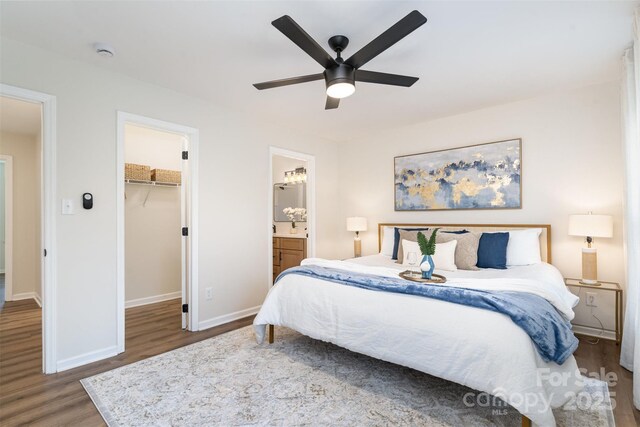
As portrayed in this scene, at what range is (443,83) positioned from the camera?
3.07 m

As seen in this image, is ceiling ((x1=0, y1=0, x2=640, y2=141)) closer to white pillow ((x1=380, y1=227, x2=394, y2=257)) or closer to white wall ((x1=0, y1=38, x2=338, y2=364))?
white wall ((x1=0, y1=38, x2=338, y2=364))

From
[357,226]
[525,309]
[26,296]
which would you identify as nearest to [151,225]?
[26,296]

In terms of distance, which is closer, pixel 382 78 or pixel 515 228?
pixel 382 78

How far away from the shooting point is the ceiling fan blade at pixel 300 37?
164cm

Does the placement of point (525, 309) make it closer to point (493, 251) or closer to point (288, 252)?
point (493, 251)

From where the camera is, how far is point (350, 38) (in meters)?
2.29

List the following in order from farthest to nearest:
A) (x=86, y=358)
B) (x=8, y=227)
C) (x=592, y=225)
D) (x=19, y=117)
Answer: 1. (x=8, y=227)
2. (x=19, y=117)
3. (x=592, y=225)
4. (x=86, y=358)

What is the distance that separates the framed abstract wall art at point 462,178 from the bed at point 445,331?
3.79 ft

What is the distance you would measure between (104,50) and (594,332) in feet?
16.7

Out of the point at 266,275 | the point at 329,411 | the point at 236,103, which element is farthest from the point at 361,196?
the point at 329,411

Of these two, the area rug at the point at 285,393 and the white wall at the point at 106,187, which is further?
the white wall at the point at 106,187

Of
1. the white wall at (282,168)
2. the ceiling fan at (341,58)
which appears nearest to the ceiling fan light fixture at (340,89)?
the ceiling fan at (341,58)

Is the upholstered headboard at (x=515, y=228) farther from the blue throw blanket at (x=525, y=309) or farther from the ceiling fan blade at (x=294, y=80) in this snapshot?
the ceiling fan blade at (x=294, y=80)

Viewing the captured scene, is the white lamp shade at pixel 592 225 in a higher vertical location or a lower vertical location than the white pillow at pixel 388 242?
higher
